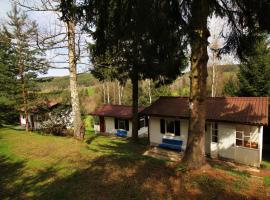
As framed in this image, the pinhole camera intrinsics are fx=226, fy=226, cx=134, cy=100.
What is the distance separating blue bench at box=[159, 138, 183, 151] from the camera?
55.9 feet

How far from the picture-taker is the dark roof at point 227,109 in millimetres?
13898

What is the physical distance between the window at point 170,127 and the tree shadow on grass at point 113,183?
9689 mm

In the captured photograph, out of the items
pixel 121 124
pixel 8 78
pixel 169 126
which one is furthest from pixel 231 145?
pixel 8 78

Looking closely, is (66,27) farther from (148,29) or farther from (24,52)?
(24,52)

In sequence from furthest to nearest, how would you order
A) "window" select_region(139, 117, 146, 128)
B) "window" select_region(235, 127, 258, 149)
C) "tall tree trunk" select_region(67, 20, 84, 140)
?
"window" select_region(139, 117, 146, 128) < "window" select_region(235, 127, 258, 149) < "tall tree trunk" select_region(67, 20, 84, 140)

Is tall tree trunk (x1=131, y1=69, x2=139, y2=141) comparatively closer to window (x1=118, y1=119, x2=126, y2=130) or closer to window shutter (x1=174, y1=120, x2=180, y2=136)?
window shutter (x1=174, y1=120, x2=180, y2=136)

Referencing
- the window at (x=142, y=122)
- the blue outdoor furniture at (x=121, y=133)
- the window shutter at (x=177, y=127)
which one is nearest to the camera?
the window shutter at (x=177, y=127)

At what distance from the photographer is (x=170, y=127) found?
1775 centimetres

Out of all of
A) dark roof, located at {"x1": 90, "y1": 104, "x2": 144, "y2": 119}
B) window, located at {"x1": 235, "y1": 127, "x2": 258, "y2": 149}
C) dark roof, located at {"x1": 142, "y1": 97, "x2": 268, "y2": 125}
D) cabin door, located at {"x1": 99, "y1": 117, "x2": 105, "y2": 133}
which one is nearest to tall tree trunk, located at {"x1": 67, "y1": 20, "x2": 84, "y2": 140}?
dark roof, located at {"x1": 142, "y1": 97, "x2": 268, "y2": 125}

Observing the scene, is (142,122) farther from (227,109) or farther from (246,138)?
(246,138)

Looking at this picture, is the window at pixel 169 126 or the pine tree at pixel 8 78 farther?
the pine tree at pixel 8 78

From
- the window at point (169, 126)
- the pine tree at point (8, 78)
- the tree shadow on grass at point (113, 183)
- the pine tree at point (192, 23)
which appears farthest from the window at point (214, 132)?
the pine tree at point (8, 78)

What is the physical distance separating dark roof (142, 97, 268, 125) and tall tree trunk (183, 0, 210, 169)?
7.94 m

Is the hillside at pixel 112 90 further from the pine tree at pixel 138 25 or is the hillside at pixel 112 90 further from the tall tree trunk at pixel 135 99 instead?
the pine tree at pixel 138 25
